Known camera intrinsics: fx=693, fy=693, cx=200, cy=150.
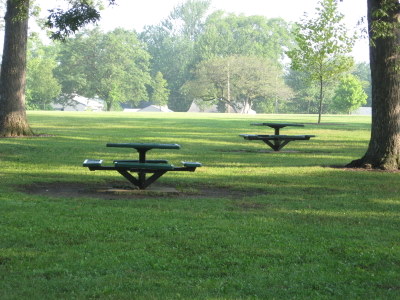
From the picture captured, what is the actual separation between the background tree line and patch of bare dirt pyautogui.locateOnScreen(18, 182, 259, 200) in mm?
83023

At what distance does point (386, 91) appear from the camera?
48.0ft

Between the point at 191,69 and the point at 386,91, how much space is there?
339 feet

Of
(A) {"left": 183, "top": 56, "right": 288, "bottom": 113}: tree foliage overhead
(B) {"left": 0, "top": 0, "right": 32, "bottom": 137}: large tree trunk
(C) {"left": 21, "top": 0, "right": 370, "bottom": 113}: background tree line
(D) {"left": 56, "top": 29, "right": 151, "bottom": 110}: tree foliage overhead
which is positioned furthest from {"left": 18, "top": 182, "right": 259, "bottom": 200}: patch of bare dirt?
(D) {"left": 56, "top": 29, "right": 151, "bottom": 110}: tree foliage overhead

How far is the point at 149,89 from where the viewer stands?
427 ft

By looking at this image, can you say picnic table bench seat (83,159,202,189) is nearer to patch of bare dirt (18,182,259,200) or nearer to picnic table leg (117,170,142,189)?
picnic table leg (117,170,142,189)

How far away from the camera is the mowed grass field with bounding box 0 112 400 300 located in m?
5.61

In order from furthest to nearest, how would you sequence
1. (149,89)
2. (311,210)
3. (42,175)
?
(149,89) → (42,175) → (311,210)

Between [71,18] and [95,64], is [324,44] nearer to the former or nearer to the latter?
[71,18]

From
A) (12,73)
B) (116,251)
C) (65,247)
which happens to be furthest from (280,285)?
(12,73)

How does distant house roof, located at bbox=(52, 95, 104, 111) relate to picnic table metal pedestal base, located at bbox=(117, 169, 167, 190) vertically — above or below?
below

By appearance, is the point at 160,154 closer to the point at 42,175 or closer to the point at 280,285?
the point at 42,175

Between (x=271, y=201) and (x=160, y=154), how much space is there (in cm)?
848

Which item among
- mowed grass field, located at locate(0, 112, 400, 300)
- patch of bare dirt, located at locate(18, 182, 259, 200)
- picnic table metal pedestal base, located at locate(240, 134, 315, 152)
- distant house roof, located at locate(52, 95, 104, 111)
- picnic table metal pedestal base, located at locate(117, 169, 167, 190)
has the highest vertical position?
picnic table metal pedestal base, located at locate(240, 134, 315, 152)

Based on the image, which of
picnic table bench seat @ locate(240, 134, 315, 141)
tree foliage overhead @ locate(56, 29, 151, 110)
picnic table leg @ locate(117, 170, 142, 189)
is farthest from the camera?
tree foliage overhead @ locate(56, 29, 151, 110)
